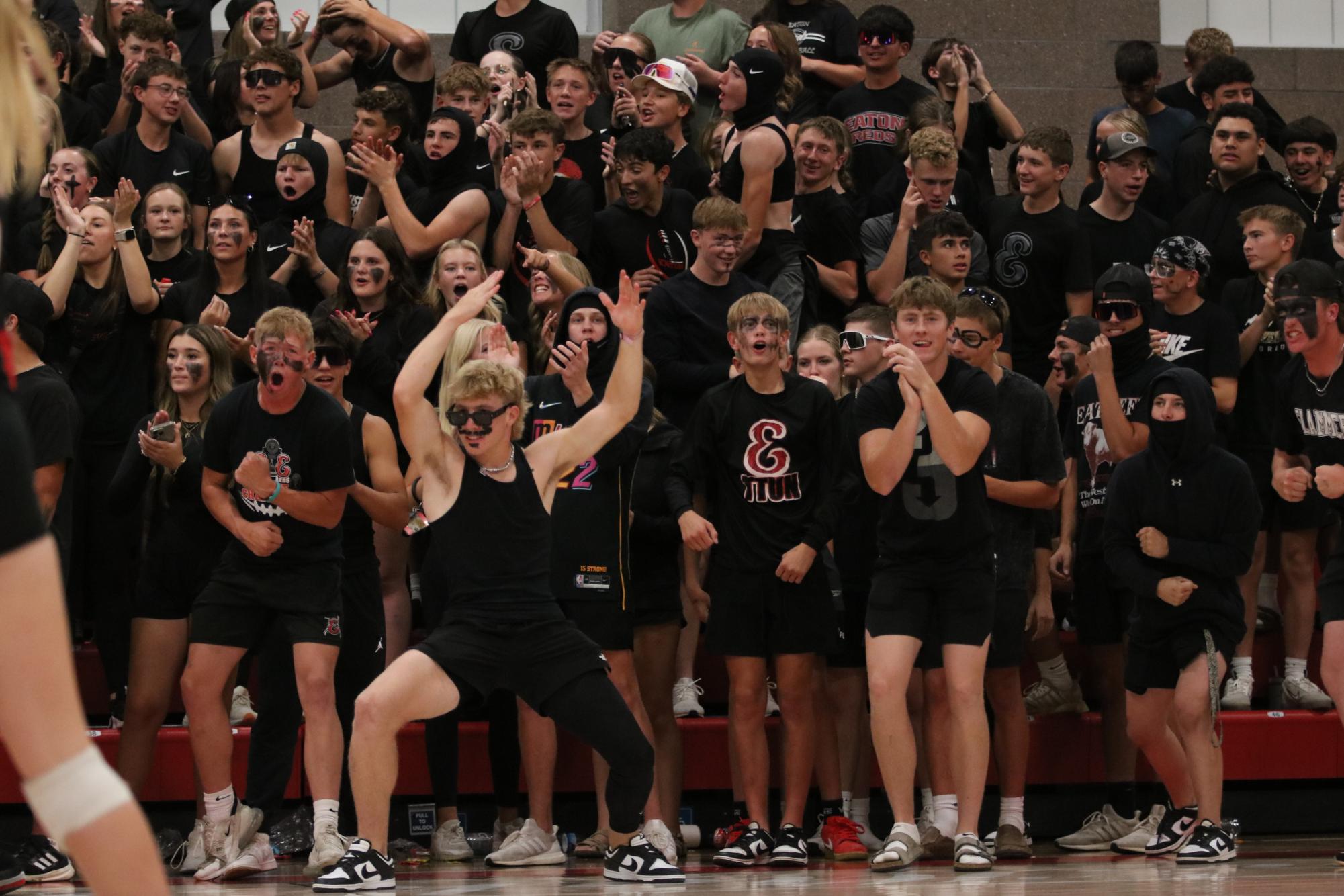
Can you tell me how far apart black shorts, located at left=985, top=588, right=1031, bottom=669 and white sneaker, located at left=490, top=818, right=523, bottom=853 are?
2095mm

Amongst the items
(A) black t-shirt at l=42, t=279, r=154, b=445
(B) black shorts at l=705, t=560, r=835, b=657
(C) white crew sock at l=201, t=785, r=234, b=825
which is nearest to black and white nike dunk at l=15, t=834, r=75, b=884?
(C) white crew sock at l=201, t=785, r=234, b=825

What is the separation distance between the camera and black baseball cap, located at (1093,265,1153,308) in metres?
7.88

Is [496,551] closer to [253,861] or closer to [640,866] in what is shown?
[640,866]

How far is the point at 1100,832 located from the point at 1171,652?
1018 mm

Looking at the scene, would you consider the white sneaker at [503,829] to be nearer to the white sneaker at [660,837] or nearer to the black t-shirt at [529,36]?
the white sneaker at [660,837]

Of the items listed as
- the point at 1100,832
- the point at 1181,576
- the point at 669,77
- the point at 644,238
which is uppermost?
the point at 669,77

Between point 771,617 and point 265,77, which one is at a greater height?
point 265,77

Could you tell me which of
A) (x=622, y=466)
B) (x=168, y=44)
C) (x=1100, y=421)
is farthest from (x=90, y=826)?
(x=168, y=44)

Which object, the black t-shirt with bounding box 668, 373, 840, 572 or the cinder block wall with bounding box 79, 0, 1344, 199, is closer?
the black t-shirt with bounding box 668, 373, 840, 572

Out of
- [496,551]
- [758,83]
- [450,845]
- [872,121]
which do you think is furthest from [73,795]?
[872,121]

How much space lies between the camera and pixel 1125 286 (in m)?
7.89

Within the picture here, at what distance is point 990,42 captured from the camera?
12.9 meters

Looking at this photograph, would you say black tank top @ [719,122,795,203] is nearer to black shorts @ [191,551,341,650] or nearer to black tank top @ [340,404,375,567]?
black tank top @ [340,404,375,567]

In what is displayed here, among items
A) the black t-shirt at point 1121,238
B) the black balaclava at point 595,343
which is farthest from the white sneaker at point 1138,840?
the black t-shirt at point 1121,238
